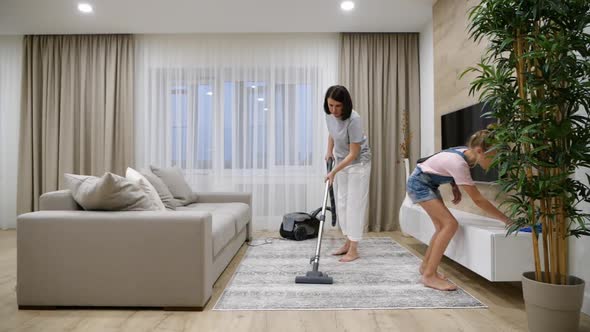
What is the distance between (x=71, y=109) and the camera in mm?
4785

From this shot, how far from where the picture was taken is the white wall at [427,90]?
433 cm

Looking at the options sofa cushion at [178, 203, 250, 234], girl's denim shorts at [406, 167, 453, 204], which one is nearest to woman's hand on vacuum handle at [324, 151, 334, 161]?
girl's denim shorts at [406, 167, 453, 204]

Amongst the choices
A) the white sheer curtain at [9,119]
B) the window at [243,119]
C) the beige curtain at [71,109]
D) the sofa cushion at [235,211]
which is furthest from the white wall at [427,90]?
the white sheer curtain at [9,119]

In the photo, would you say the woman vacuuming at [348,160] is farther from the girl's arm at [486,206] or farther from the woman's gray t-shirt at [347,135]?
the girl's arm at [486,206]

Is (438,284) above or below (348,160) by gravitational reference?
below

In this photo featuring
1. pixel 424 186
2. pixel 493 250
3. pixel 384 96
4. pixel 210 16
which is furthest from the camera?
pixel 384 96

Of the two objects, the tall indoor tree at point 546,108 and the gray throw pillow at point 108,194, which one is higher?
the tall indoor tree at point 546,108

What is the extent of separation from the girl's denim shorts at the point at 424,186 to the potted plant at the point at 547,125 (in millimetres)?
704

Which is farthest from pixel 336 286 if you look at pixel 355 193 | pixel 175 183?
pixel 175 183

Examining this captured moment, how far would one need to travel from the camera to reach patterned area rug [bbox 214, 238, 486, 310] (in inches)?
84.7

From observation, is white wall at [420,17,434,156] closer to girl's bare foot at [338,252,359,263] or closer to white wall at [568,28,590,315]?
girl's bare foot at [338,252,359,263]

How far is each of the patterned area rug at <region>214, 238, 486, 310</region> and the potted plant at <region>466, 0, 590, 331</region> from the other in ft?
1.65

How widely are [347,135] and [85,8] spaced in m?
2.90

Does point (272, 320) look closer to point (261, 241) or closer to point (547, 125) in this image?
point (547, 125)
